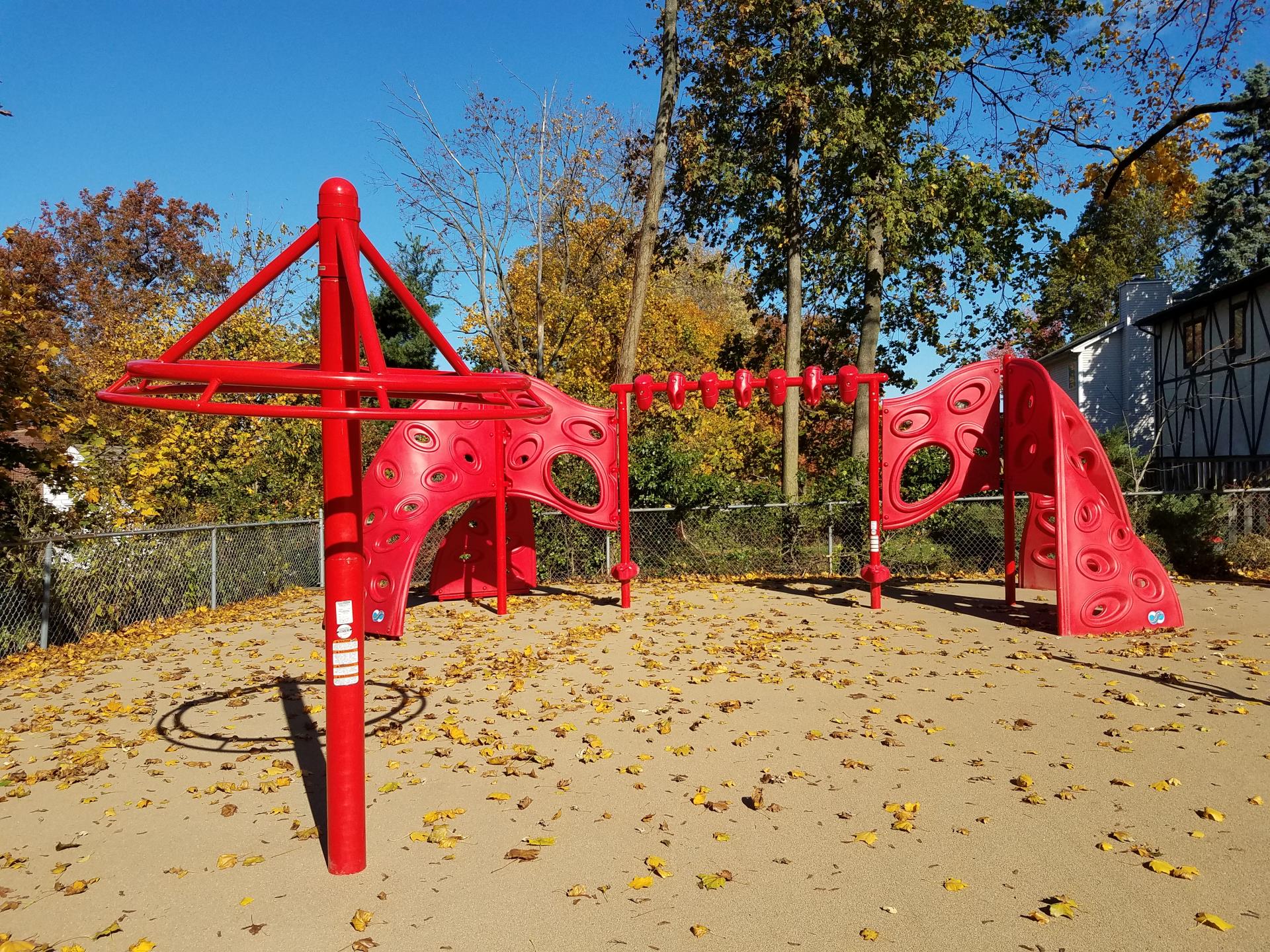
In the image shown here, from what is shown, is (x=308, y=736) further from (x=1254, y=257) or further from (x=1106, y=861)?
(x=1254, y=257)

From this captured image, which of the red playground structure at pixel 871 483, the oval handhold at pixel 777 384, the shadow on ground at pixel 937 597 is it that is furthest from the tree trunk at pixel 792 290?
the oval handhold at pixel 777 384

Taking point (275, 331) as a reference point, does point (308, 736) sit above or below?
below

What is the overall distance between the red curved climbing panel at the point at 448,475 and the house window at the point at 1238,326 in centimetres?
1926

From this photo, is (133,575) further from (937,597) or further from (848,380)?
(937,597)

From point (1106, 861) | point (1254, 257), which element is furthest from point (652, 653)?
point (1254, 257)

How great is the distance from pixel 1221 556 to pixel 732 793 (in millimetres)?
12041

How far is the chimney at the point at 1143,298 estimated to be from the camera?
28.5 metres

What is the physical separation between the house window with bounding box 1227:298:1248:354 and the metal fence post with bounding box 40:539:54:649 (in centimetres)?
2524

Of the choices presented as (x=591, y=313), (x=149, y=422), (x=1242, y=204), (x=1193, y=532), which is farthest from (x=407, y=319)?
(x=1242, y=204)

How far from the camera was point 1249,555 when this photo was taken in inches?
522

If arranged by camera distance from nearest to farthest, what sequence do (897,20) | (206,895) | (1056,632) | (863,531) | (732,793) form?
(206,895)
(732,793)
(1056,632)
(863,531)
(897,20)

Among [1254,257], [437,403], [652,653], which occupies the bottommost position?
[652,653]

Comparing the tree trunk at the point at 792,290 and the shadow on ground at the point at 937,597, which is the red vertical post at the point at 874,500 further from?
the tree trunk at the point at 792,290

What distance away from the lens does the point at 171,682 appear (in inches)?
297
